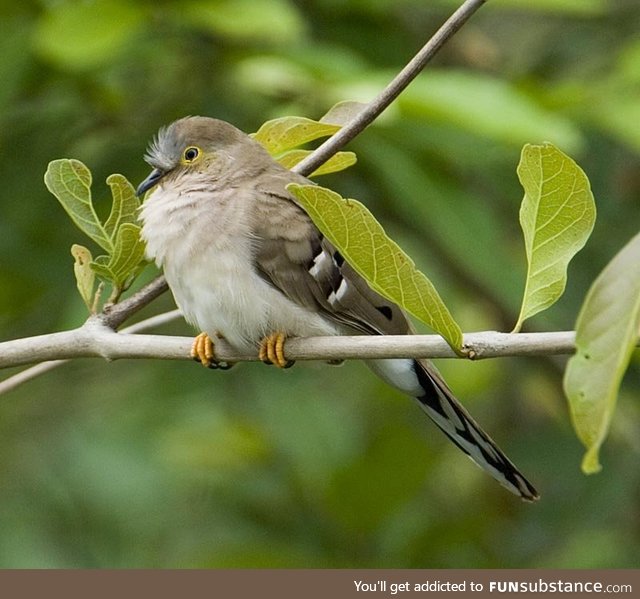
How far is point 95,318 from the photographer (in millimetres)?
2594

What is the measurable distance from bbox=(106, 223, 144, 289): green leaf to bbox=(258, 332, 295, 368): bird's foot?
44cm

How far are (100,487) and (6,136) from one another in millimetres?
1612

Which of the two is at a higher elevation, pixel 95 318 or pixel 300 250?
pixel 95 318

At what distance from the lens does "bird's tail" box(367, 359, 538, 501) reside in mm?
3244

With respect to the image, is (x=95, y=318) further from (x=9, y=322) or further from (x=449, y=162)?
(x=9, y=322)

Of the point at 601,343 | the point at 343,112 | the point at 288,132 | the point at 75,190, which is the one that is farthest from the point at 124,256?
the point at 601,343

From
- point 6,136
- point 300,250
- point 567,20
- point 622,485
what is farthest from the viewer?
point 567,20

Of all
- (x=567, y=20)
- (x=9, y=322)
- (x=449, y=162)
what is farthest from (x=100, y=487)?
(x=567, y=20)

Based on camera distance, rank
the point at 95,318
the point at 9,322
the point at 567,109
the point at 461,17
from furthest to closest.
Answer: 1. the point at 9,322
2. the point at 567,109
3. the point at 95,318
4. the point at 461,17

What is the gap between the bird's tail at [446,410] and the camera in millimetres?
3244

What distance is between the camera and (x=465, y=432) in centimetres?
340

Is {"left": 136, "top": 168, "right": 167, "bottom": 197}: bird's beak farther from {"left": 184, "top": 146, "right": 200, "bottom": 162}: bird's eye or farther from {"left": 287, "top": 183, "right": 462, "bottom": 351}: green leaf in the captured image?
{"left": 287, "top": 183, "right": 462, "bottom": 351}: green leaf

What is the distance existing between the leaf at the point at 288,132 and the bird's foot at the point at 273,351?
19.1 inches

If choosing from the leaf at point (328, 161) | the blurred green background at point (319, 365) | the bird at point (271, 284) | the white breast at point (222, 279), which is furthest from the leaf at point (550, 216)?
the blurred green background at point (319, 365)
